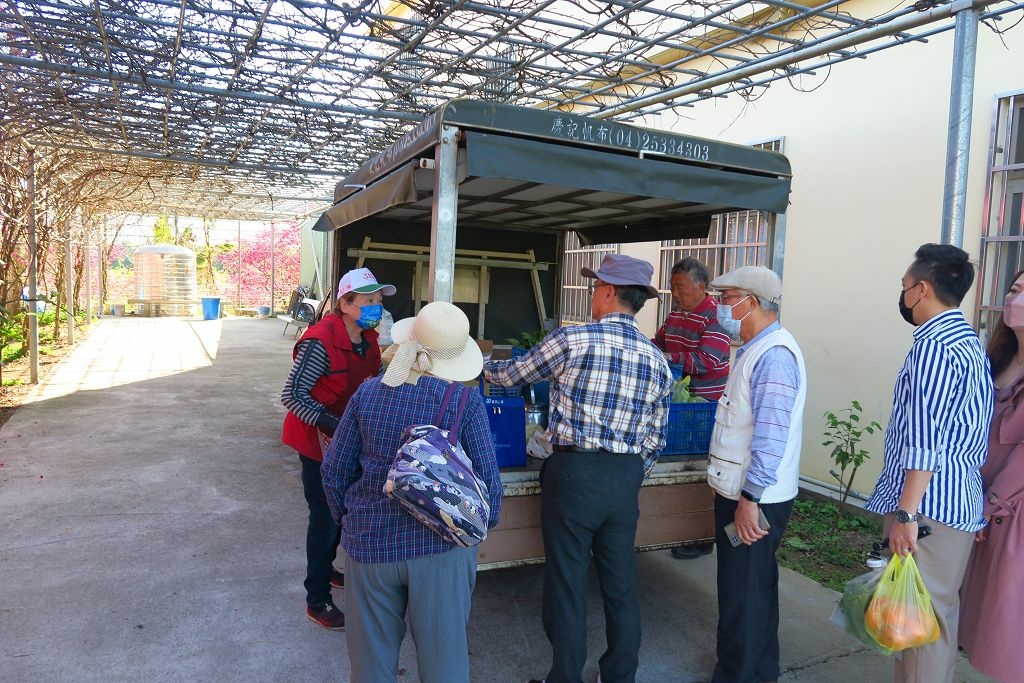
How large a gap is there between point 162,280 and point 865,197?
23.5 metres

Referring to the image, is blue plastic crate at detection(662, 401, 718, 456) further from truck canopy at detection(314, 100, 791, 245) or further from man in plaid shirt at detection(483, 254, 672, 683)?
truck canopy at detection(314, 100, 791, 245)

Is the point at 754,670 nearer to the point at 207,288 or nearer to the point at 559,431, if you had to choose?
the point at 559,431

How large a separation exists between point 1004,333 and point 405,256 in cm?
457

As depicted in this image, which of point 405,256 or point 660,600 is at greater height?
point 405,256

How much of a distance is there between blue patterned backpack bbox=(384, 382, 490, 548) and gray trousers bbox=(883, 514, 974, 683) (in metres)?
1.65

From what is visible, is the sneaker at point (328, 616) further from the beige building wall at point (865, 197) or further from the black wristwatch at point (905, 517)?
the beige building wall at point (865, 197)

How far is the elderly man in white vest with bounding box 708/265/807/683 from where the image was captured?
2.85 metres

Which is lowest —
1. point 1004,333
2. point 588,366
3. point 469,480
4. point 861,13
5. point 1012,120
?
point 469,480

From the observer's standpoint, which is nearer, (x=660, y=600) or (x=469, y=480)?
(x=469, y=480)

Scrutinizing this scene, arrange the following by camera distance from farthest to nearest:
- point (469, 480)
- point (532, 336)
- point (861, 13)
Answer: point (532, 336)
point (861, 13)
point (469, 480)

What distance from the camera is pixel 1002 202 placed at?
15.6ft

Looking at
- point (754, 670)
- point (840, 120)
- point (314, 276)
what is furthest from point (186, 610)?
point (314, 276)

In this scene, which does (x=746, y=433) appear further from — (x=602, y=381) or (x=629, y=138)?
(x=629, y=138)

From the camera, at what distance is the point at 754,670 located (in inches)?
121
